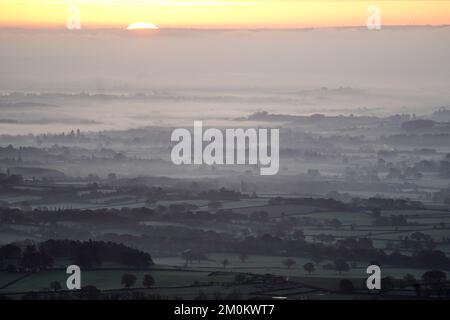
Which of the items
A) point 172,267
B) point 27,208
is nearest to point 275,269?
point 172,267

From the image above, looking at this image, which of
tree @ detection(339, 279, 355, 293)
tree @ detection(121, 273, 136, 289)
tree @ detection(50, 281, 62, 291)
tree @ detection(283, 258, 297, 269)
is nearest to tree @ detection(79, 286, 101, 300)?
tree @ detection(50, 281, 62, 291)

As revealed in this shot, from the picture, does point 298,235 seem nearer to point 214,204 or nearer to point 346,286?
point 214,204

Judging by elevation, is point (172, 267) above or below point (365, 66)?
below

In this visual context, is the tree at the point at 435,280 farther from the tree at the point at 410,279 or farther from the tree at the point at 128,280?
the tree at the point at 128,280

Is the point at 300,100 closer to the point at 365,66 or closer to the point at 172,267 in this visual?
the point at 365,66

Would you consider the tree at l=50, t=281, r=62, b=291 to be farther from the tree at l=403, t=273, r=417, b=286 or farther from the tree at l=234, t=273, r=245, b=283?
the tree at l=403, t=273, r=417, b=286

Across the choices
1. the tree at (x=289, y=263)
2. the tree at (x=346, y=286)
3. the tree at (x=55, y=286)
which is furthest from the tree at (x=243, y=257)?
the tree at (x=55, y=286)
